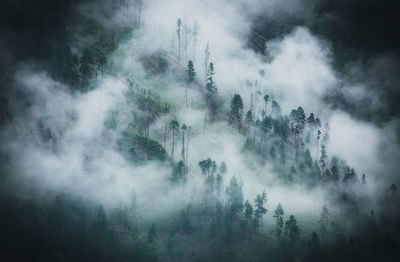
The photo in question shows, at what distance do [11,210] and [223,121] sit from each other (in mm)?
97398

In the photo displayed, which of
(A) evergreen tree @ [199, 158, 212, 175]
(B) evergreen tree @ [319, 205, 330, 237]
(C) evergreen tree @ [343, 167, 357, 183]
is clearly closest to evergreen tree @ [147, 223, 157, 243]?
(A) evergreen tree @ [199, 158, 212, 175]

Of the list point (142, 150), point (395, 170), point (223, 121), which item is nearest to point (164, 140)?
point (142, 150)

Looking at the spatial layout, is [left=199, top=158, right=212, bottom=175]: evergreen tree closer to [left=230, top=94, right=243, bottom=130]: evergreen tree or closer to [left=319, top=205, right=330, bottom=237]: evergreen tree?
[left=230, top=94, right=243, bottom=130]: evergreen tree

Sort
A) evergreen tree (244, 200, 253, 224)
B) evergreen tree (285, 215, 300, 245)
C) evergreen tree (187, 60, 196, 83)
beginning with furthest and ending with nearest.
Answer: evergreen tree (187, 60, 196, 83)
evergreen tree (244, 200, 253, 224)
evergreen tree (285, 215, 300, 245)

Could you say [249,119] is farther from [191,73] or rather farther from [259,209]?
[259,209]

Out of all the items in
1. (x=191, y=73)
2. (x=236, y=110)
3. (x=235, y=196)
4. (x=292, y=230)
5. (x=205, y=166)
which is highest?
(x=191, y=73)

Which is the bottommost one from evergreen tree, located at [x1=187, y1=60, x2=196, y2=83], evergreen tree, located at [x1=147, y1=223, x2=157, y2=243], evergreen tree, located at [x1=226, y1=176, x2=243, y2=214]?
evergreen tree, located at [x1=147, y1=223, x2=157, y2=243]

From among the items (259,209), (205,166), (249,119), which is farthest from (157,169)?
(249,119)

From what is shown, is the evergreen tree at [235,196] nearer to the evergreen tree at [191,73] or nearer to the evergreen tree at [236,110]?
the evergreen tree at [236,110]

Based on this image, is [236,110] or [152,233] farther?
[236,110]

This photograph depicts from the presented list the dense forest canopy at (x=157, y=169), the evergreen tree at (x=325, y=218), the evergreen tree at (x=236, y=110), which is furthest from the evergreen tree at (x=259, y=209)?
the evergreen tree at (x=236, y=110)

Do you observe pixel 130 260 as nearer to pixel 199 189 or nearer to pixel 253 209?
pixel 199 189

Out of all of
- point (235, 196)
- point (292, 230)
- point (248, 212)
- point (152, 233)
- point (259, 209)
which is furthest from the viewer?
point (235, 196)

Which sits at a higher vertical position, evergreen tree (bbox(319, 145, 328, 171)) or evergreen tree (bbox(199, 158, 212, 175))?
evergreen tree (bbox(319, 145, 328, 171))
